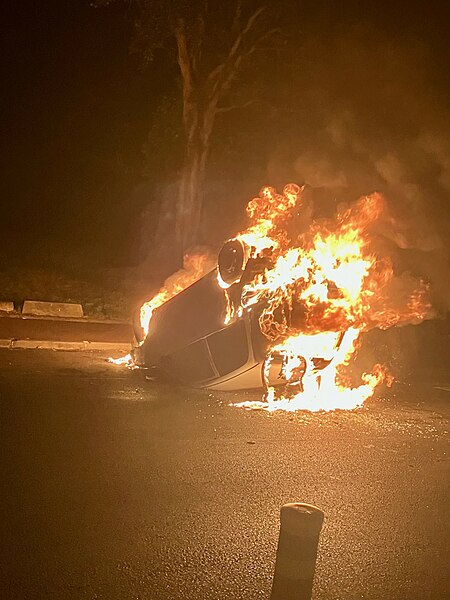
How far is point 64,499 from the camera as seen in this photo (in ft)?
15.7

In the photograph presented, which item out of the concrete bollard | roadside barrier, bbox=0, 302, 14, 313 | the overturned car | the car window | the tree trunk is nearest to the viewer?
the concrete bollard

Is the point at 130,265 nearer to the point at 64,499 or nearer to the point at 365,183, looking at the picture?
the point at 365,183

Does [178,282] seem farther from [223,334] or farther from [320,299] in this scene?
[320,299]

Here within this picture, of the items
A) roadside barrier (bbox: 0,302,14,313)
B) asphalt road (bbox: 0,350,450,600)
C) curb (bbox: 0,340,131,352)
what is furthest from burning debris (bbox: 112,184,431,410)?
roadside barrier (bbox: 0,302,14,313)

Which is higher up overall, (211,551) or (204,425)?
(204,425)

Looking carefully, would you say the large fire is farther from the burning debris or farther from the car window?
the car window

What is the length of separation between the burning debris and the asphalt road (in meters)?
0.86

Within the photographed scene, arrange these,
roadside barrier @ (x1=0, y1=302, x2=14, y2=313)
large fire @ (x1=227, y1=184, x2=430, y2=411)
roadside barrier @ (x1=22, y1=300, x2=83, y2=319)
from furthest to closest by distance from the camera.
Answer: roadside barrier @ (x1=22, y1=300, x2=83, y2=319), roadside barrier @ (x1=0, y1=302, x2=14, y2=313), large fire @ (x1=227, y1=184, x2=430, y2=411)

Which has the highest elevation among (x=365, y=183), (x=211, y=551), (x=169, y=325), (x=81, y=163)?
(x=81, y=163)

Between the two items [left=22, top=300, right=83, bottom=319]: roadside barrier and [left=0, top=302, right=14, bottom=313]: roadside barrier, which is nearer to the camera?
[left=0, top=302, right=14, bottom=313]: roadside barrier

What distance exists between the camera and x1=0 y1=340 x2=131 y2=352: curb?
12961mm

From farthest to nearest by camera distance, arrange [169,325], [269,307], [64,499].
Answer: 1. [169,325]
2. [269,307]
3. [64,499]

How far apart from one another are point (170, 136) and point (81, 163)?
19.7 feet

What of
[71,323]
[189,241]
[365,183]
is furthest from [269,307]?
[189,241]
